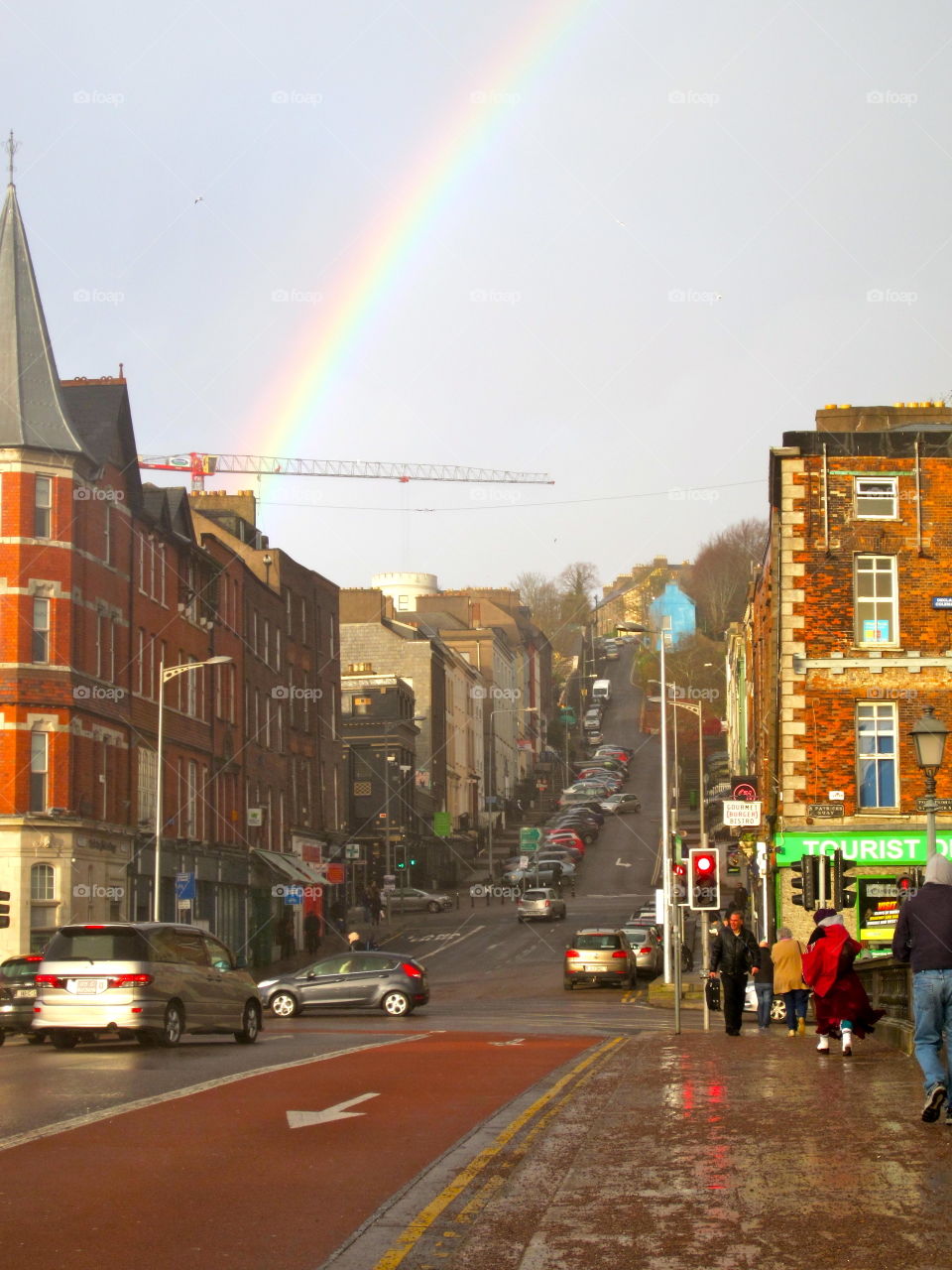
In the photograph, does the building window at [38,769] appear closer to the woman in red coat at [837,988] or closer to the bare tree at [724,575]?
the woman in red coat at [837,988]

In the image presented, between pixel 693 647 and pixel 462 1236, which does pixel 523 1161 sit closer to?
pixel 462 1236

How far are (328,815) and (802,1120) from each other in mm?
68445

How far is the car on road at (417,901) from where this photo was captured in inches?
3167

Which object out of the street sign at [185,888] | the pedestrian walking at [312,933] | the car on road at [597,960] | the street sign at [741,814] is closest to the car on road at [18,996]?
the street sign at [741,814]

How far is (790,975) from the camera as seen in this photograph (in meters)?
23.5

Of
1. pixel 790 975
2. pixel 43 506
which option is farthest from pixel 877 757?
pixel 43 506

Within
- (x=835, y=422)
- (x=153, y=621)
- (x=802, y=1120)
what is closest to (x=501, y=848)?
(x=153, y=621)

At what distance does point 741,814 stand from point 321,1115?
24.3m
